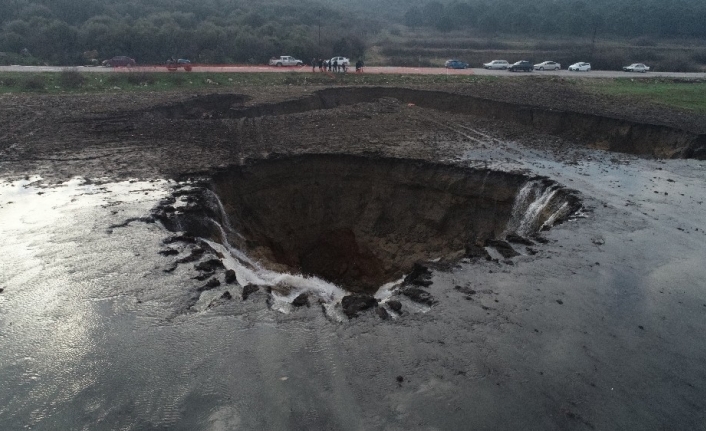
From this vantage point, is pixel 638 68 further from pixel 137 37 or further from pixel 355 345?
pixel 355 345

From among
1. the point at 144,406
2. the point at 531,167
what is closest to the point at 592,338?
the point at 144,406

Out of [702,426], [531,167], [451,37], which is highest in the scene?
[451,37]

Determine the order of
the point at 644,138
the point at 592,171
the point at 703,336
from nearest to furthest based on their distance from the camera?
the point at 703,336, the point at 592,171, the point at 644,138

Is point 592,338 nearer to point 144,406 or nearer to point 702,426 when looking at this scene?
point 702,426

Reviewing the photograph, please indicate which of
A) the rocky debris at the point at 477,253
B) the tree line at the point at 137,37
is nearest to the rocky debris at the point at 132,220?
the rocky debris at the point at 477,253

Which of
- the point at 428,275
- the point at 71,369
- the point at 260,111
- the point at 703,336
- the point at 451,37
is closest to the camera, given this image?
the point at 71,369

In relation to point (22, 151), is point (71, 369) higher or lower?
lower
